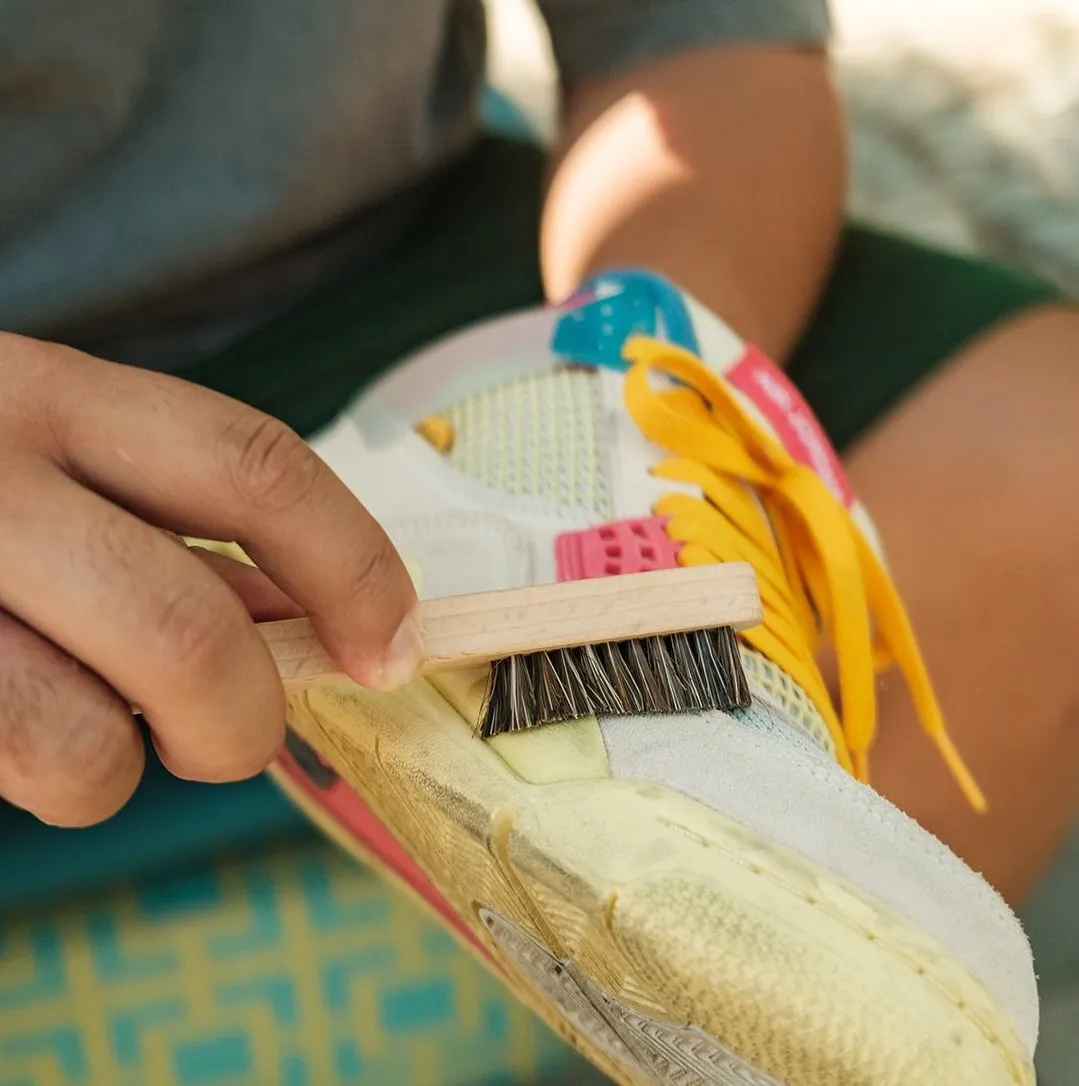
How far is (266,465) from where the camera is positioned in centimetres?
22

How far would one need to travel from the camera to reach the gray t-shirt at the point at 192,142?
427mm

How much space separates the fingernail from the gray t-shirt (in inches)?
11.5

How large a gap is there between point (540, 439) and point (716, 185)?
216 mm

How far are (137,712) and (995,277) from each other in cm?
48

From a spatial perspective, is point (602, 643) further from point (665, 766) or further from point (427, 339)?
point (427, 339)

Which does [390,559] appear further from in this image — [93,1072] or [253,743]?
[93,1072]

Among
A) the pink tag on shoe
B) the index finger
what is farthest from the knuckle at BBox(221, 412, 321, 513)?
the pink tag on shoe

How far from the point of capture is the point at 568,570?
32cm

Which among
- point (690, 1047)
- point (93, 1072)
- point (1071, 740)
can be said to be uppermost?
point (690, 1047)

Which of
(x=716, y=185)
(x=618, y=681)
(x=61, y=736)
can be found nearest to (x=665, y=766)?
(x=618, y=681)

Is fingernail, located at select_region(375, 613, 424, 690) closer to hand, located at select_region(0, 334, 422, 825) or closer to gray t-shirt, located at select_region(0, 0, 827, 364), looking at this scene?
hand, located at select_region(0, 334, 422, 825)

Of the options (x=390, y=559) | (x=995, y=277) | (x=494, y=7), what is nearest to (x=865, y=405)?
(x=995, y=277)

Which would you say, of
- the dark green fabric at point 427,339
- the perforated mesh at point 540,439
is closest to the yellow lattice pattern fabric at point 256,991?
the dark green fabric at point 427,339

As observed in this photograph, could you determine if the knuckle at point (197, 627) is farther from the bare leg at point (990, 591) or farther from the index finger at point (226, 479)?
the bare leg at point (990, 591)
